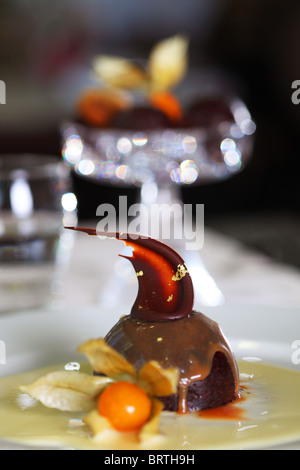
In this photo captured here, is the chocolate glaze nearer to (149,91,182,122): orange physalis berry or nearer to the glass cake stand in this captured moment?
the glass cake stand

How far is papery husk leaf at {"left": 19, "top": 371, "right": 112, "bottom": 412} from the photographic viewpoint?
642 millimetres

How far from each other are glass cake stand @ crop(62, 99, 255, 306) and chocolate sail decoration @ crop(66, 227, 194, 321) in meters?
0.56

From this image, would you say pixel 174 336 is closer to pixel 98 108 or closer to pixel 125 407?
pixel 125 407

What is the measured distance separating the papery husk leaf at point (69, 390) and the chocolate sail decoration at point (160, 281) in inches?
4.0

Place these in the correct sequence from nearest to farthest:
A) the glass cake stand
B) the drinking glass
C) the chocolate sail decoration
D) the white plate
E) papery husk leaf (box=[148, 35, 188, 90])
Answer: the chocolate sail decoration < the white plate < the drinking glass < the glass cake stand < papery husk leaf (box=[148, 35, 188, 90])

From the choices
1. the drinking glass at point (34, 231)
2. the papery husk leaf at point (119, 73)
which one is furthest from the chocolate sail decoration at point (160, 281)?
the papery husk leaf at point (119, 73)

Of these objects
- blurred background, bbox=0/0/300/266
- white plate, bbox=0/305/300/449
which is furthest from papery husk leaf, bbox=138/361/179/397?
blurred background, bbox=0/0/300/266

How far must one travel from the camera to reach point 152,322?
72cm

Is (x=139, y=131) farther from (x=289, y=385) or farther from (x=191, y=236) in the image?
(x=289, y=385)

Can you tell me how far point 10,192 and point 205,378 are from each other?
0.64 metres

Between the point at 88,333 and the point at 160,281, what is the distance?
0.24 m

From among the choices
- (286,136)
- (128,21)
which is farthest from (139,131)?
(128,21)

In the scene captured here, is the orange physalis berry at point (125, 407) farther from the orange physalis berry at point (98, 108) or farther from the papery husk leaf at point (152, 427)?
the orange physalis berry at point (98, 108)

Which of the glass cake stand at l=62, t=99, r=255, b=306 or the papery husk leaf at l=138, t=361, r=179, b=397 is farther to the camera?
the glass cake stand at l=62, t=99, r=255, b=306
